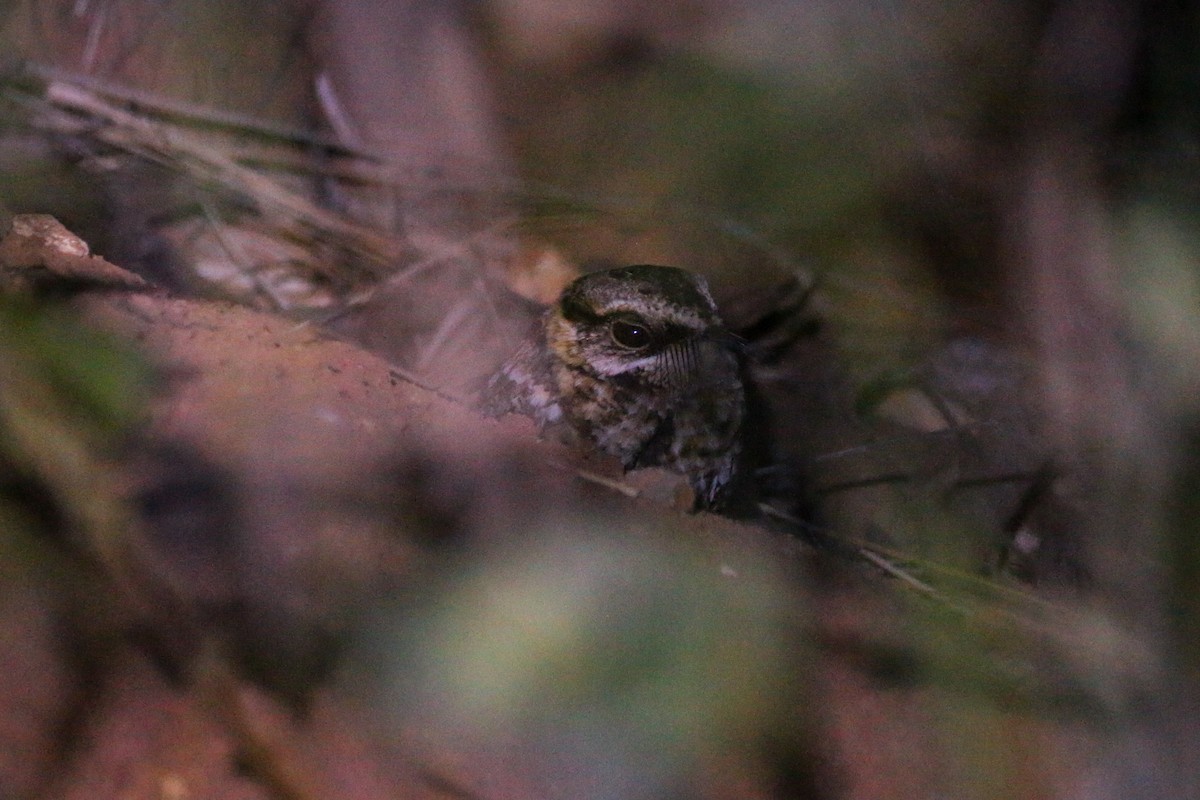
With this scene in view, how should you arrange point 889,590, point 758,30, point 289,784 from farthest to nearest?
point 889,590, point 289,784, point 758,30

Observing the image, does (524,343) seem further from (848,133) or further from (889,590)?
(848,133)

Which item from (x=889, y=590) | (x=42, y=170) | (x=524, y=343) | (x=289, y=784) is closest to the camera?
(x=289, y=784)

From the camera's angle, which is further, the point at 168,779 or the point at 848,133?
the point at 168,779

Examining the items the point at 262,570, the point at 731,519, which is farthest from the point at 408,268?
the point at 262,570

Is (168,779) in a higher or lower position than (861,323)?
lower

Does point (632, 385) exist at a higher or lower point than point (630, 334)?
lower
